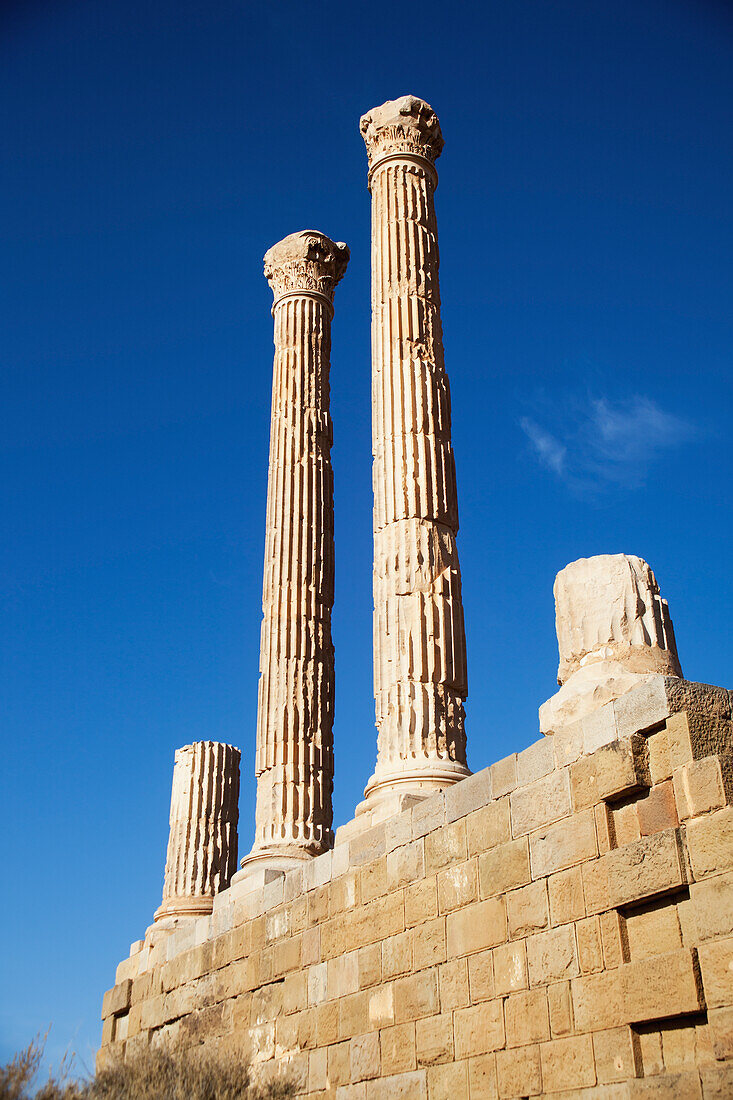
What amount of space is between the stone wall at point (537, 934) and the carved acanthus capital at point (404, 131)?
9.46 m

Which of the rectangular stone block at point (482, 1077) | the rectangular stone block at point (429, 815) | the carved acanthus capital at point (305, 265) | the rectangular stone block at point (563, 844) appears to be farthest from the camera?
the carved acanthus capital at point (305, 265)

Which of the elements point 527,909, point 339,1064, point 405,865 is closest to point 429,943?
point 405,865

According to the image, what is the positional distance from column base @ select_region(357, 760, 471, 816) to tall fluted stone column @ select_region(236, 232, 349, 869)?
243 centimetres

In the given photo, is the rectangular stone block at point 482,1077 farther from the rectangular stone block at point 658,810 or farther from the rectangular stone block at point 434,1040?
the rectangular stone block at point 658,810

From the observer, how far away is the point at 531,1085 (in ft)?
24.4

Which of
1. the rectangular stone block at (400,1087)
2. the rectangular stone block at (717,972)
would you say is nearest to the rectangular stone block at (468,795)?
the rectangular stone block at (400,1087)

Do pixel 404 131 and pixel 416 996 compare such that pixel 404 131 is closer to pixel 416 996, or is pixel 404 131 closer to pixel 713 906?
pixel 416 996

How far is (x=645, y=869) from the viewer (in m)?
6.98

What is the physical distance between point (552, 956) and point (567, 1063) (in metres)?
0.69

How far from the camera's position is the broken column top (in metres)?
8.64

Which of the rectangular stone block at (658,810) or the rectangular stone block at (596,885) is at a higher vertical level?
the rectangular stone block at (658,810)

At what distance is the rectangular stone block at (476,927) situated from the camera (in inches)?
324

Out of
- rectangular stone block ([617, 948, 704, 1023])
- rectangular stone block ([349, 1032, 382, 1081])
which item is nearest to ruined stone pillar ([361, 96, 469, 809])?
rectangular stone block ([349, 1032, 382, 1081])

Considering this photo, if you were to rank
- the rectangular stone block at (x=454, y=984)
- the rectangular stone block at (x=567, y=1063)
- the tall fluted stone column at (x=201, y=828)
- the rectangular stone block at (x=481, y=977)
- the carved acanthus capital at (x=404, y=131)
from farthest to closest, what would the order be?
the tall fluted stone column at (x=201, y=828)
the carved acanthus capital at (x=404, y=131)
the rectangular stone block at (x=454, y=984)
the rectangular stone block at (x=481, y=977)
the rectangular stone block at (x=567, y=1063)
